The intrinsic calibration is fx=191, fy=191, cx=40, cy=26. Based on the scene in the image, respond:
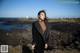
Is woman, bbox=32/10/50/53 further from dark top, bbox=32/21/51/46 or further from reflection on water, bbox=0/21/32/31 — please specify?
reflection on water, bbox=0/21/32/31

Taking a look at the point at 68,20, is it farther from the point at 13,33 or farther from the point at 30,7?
the point at 13,33

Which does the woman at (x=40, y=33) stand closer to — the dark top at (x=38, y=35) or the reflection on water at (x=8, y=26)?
the dark top at (x=38, y=35)

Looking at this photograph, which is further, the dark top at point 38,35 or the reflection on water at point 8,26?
the reflection on water at point 8,26

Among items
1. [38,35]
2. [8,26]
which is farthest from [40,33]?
[8,26]

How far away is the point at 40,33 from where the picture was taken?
9.22 feet

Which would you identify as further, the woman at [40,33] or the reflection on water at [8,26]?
the reflection on water at [8,26]

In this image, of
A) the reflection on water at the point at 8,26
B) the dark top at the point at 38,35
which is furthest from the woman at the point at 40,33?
the reflection on water at the point at 8,26

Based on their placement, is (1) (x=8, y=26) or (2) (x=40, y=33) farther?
(1) (x=8, y=26)

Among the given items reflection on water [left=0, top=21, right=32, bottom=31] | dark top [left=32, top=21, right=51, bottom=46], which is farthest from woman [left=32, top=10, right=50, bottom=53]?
reflection on water [left=0, top=21, right=32, bottom=31]

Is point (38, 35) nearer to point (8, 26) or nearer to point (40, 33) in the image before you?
point (40, 33)

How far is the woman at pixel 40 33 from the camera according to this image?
9.07 ft

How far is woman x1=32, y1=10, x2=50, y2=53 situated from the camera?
2764 millimetres

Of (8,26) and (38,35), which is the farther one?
(8,26)

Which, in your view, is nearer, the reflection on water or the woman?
the woman
